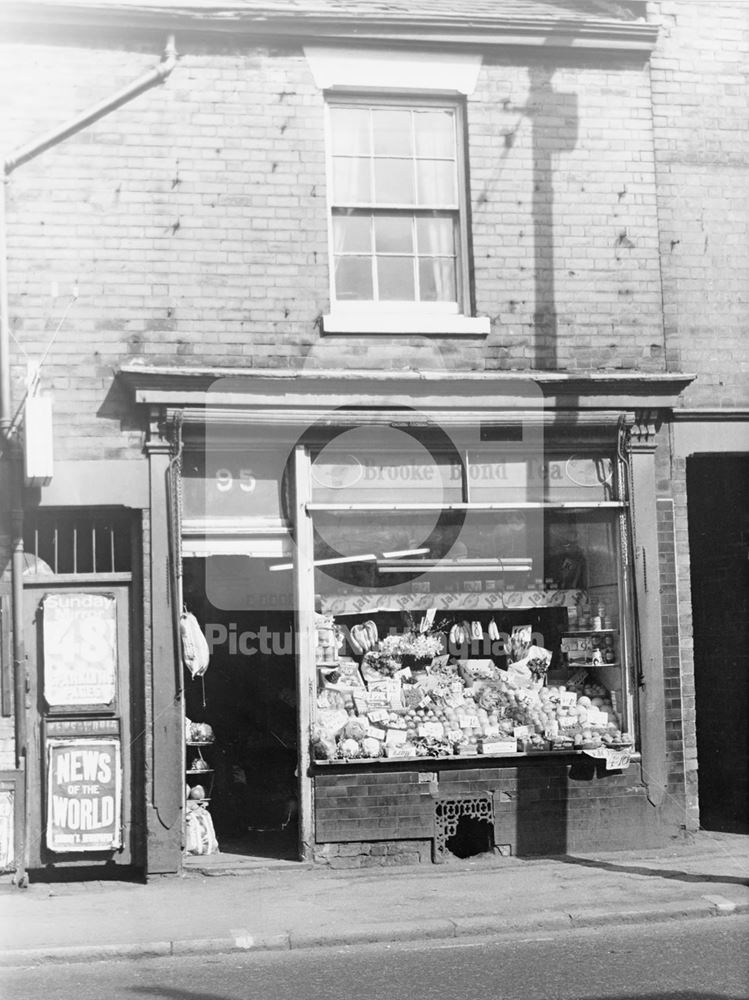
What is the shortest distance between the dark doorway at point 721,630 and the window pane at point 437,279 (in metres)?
2.68

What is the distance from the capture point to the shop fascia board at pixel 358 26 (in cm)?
1074

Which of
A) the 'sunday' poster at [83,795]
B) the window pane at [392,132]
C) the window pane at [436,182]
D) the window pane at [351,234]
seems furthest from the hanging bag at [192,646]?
the window pane at [392,132]

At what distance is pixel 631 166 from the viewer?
11.6 m

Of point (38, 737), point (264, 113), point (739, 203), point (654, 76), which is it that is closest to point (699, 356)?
point (739, 203)

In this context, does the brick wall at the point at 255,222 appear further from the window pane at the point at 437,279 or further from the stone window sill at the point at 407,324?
the window pane at the point at 437,279

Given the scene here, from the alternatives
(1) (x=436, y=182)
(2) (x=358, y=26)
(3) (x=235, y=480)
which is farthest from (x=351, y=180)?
(3) (x=235, y=480)

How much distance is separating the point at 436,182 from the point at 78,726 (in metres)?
5.41

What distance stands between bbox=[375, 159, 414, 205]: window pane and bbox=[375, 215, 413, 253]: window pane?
145 mm

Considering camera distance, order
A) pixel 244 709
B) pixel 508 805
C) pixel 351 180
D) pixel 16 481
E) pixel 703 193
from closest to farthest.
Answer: pixel 16 481, pixel 508 805, pixel 351 180, pixel 703 193, pixel 244 709

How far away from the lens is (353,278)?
11242 mm

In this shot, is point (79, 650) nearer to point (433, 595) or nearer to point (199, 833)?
point (199, 833)

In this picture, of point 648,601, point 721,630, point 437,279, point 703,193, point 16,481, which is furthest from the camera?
point 721,630

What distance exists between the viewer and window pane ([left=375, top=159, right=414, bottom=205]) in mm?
11352

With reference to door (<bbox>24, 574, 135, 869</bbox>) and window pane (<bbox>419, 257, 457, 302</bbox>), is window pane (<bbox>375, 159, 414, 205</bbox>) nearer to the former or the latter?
window pane (<bbox>419, 257, 457, 302</bbox>)
